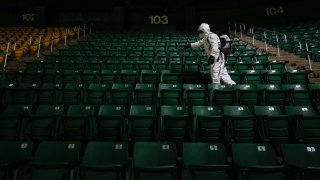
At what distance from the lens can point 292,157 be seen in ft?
10.5

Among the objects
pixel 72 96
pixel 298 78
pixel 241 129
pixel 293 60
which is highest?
pixel 293 60

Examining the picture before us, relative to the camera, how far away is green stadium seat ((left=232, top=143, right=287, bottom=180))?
2697 millimetres

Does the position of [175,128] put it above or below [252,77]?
below

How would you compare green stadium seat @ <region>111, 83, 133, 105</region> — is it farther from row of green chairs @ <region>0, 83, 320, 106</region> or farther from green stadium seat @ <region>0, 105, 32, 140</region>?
green stadium seat @ <region>0, 105, 32, 140</region>

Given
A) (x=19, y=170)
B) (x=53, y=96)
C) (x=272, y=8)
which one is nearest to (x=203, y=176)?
(x=19, y=170)

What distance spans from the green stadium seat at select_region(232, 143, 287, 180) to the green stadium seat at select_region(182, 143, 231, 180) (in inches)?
6.4

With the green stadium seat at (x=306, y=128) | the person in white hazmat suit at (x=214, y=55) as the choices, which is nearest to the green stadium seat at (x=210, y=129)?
the green stadium seat at (x=306, y=128)

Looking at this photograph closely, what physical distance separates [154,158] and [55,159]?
1349 millimetres

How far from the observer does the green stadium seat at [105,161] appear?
2670mm

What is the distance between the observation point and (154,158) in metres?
3.17

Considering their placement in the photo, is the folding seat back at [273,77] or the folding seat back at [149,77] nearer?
the folding seat back at [273,77]

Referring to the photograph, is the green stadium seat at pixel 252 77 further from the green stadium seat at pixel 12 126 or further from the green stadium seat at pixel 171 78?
the green stadium seat at pixel 12 126

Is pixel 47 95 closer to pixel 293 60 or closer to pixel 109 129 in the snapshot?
pixel 109 129

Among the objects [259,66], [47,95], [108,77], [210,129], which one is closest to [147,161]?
[210,129]
